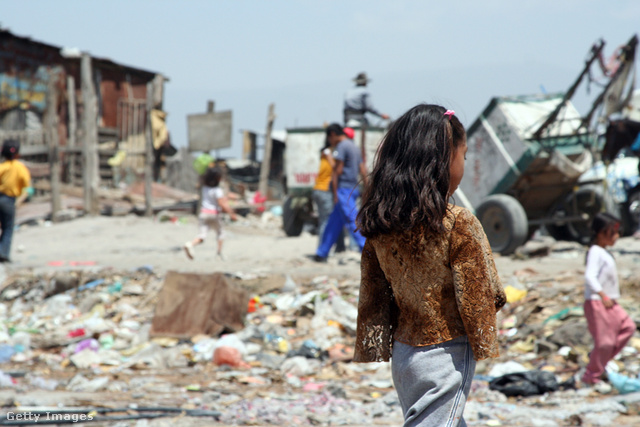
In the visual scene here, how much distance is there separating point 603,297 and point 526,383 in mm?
739

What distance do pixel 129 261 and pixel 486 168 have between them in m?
4.61

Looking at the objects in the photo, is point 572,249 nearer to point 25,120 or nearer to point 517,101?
point 517,101

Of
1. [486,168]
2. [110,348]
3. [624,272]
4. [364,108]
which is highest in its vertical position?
[364,108]

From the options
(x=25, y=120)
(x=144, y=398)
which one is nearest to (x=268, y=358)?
(x=144, y=398)

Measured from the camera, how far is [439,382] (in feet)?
6.71

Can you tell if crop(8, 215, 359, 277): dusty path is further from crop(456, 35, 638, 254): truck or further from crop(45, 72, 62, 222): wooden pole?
crop(456, 35, 638, 254): truck

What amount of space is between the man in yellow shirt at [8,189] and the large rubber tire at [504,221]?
5.71 m

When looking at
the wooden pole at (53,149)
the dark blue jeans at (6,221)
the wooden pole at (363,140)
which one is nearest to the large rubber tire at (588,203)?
the wooden pole at (363,140)

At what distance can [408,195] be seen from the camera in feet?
6.72

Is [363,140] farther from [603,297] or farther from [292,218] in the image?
[603,297]

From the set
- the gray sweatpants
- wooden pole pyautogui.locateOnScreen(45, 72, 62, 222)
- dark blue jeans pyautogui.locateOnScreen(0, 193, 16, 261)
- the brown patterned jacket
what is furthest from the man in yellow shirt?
the gray sweatpants

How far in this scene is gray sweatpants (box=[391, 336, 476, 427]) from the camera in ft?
6.70

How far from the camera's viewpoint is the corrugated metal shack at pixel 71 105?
677 inches

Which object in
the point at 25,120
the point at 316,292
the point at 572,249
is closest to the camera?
the point at 316,292
